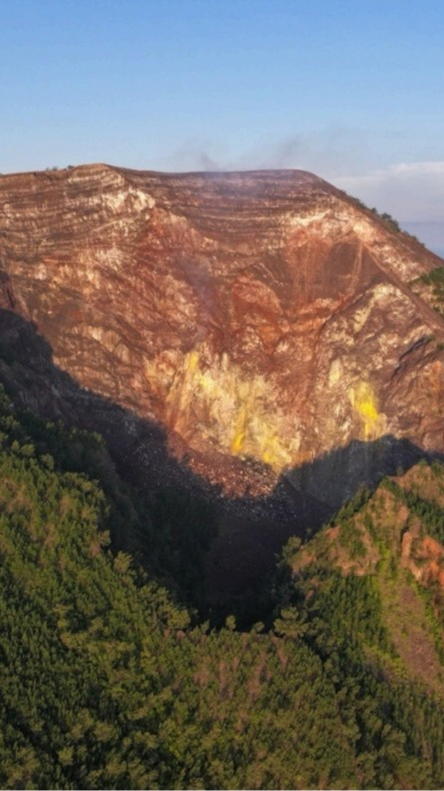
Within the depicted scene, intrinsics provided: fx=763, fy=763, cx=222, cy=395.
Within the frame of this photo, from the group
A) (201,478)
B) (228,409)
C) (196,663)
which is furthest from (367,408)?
(196,663)

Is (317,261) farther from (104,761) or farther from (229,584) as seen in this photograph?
(104,761)

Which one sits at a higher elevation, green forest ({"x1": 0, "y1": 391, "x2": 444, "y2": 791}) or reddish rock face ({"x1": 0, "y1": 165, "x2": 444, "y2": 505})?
reddish rock face ({"x1": 0, "y1": 165, "x2": 444, "y2": 505})

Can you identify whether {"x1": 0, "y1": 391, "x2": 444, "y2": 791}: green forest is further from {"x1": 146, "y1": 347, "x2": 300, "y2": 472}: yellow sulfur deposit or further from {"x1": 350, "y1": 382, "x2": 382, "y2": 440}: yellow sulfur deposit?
{"x1": 146, "y1": 347, "x2": 300, "y2": 472}: yellow sulfur deposit

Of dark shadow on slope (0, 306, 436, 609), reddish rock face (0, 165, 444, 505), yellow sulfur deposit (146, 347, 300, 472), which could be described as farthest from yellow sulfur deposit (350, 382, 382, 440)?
yellow sulfur deposit (146, 347, 300, 472)

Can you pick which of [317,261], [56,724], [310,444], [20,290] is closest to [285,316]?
[317,261]

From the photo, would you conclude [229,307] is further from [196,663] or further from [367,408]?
[196,663]

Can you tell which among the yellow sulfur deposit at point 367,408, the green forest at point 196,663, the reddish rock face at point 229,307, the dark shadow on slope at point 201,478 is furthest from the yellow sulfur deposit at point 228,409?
the green forest at point 196,663
